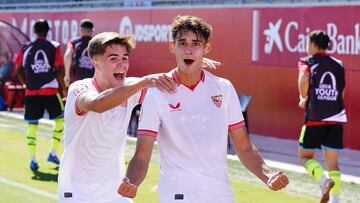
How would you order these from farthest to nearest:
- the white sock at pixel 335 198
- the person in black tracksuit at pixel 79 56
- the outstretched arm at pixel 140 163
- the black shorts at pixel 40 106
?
the person in black tracksuit at pixel 79 56 < the black shorts at pixel 40 106 < the white sock at pixel 335 198 < the outstretched arm at pixel 140 163

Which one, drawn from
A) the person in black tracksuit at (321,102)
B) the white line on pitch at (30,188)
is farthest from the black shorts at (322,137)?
the white line on pitch at (30,188)

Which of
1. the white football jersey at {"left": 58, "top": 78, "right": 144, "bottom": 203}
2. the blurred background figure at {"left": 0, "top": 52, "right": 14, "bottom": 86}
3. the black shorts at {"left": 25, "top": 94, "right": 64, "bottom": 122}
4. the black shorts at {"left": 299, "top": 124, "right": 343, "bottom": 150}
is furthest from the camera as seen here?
the blurred background figure at {"left": 0, "top": 52, "right": 14, "bottom": 86}

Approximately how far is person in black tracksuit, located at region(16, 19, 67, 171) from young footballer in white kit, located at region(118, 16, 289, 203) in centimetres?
784

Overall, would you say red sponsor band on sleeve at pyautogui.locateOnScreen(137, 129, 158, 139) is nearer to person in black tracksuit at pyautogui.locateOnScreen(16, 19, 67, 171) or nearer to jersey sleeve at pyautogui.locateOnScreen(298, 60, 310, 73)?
jersey sleeve at pyautogui.locateOnScreen(298, 60, 310, 73)

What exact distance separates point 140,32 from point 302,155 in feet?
37.3

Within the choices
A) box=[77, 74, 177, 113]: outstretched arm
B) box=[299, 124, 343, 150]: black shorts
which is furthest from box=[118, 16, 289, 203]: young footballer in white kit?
box=[299, 124, 343, 150]: black shorts

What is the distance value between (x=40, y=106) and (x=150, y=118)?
8121 millimetres

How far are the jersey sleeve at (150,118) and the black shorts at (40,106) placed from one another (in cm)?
793

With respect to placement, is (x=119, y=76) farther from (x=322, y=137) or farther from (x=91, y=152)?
(x=322, y=137)

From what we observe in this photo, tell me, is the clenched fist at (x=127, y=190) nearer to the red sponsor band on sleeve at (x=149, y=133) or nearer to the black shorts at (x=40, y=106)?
the red sponsor band on sleeve at (x=149, y=133)

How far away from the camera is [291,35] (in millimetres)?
16625

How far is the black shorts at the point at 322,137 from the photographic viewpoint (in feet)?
34.0

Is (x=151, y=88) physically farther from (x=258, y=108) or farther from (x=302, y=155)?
(x=258, y=108)

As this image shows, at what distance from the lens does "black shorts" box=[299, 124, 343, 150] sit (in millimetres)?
10375
